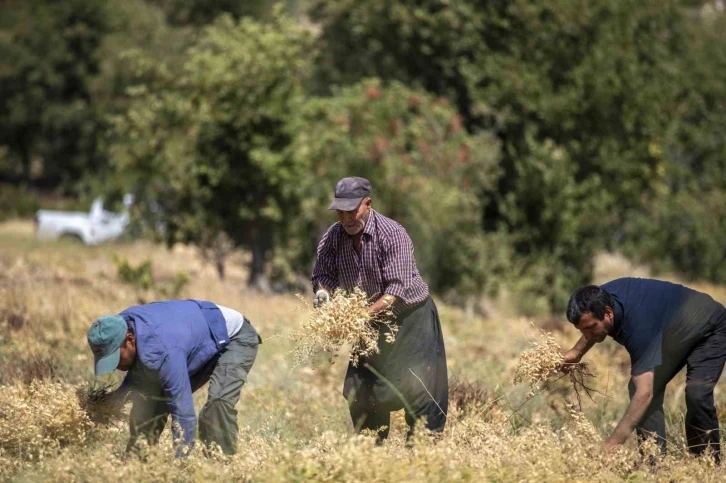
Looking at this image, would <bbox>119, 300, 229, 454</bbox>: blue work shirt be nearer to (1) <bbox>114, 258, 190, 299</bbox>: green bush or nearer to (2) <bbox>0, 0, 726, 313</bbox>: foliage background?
(1) <bbox>114, 258, 190, 299</bbox>: green bush

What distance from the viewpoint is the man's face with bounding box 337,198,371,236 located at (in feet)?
21.8

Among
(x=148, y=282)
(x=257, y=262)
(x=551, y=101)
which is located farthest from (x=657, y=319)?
(x=551, y=101)

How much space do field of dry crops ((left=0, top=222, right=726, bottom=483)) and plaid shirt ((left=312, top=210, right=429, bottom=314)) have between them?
1.53ft

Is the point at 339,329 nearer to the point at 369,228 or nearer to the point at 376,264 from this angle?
the point at 376,264

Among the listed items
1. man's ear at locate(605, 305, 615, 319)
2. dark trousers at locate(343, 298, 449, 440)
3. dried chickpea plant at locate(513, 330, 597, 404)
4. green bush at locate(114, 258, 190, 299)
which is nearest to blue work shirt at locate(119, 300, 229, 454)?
dark trousers at locate(343, 298, 449, 440)

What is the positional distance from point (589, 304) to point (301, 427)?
2.84 meters

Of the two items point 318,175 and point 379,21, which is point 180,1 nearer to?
point 379,21

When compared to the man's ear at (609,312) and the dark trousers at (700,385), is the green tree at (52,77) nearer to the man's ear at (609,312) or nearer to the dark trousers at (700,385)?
the dark trousers at (700,385)

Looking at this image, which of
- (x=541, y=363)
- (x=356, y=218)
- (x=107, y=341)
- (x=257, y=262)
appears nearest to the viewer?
(x=107, y=341)

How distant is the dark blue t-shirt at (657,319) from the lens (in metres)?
6.36

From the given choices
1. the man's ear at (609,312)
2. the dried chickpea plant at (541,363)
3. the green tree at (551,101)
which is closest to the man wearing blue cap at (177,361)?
the dried chickpea plant at (541,363)

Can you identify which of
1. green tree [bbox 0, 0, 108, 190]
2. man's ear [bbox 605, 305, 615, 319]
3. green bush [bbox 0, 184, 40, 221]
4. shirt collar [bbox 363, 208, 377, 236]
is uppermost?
shirt collar [bbox 363, 208, 377, 236]

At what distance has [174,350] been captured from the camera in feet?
19.5

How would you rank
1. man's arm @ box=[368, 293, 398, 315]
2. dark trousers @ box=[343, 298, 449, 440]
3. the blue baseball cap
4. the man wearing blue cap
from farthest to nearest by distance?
dark trousers @ box=[343, 298, 449, 440] < man's arm @ box=[368, 293, 398, 315] < the man wearing blue cap < the blue baseball cap
